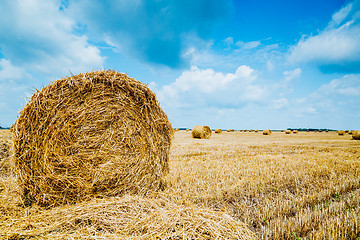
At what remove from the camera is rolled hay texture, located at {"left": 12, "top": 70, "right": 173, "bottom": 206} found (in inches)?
115

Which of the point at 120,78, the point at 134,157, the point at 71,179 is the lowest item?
the point at 71,179

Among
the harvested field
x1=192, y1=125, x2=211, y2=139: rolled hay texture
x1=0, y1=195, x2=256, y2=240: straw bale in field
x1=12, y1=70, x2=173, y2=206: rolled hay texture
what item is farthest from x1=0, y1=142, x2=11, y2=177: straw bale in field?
x1=192, y1=125, x2=211, y2=139: rolled hay texture

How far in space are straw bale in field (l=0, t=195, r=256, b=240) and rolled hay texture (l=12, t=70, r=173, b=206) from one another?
55cm

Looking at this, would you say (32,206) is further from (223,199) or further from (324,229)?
(324,229)

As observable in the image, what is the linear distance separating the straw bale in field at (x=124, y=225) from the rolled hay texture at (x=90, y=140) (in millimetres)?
554

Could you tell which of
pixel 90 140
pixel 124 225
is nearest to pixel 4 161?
pixel 90 140

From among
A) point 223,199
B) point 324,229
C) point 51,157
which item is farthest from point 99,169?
point 324,229

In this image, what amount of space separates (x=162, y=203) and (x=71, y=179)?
148 cm

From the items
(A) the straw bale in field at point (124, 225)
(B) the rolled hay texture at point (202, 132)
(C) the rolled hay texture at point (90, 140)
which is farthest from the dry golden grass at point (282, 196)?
(B) the rolled hay texture at point (202, 132)

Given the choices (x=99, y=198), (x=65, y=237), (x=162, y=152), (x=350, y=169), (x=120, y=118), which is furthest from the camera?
(x=350, y=169)

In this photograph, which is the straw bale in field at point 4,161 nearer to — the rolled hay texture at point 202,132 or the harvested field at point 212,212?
the harvested field at point 212,212

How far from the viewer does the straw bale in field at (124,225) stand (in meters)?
1.95

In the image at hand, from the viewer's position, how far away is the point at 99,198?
308 centimetres

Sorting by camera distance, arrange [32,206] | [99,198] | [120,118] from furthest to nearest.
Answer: [120,118]
[99,198]
[32,206]
